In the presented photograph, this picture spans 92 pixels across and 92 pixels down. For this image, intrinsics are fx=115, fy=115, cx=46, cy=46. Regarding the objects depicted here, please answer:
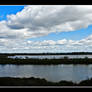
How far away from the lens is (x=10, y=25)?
2.78 meters

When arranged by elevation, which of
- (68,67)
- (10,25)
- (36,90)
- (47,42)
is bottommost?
(68,67)

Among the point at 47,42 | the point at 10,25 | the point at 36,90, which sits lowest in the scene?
the point at 36,90

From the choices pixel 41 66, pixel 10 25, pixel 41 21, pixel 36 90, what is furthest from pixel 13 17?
pixel 41 66

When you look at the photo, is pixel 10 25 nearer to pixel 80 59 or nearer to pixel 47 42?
pixel 47 42

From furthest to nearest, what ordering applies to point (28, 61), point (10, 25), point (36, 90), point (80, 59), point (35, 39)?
point (28, 61)
point (80, 59)
point (35, 39)
point (10, 25)
point (36, 90)

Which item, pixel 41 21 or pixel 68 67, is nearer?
pixel 41 21
